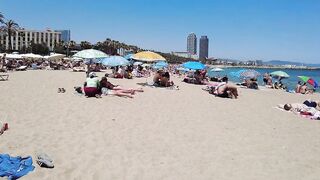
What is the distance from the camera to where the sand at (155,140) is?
17.0 feet

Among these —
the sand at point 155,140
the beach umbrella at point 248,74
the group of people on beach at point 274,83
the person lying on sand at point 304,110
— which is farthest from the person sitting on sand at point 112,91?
the group of people on beach at point 274,83

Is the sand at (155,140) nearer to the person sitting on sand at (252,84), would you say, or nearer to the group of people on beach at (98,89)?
the group of people on beach at (98,89)

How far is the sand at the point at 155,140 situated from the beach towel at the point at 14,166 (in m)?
0.13

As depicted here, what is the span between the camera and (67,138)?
6473 millimetres

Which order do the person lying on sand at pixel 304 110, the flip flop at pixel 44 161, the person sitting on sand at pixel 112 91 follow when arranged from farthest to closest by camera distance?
1. the person sitting on sand at pixel 112 91
2. the person lying on sand at pixel 304 110
3. the flip flop at pixel 44 161

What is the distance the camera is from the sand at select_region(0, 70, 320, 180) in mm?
5176

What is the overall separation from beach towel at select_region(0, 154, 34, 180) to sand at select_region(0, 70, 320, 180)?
13cm

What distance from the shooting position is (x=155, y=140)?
6824mm

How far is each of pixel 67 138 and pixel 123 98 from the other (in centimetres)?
604

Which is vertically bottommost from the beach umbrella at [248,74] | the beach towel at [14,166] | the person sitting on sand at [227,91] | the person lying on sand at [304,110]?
the beach towel at [14,166]

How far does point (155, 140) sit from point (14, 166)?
2.81 meters

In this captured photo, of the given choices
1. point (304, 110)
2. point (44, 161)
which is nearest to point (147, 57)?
point (304, 110)

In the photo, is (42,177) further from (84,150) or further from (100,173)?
(84,150)

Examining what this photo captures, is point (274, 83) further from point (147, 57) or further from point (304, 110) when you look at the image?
point (304, 110)
